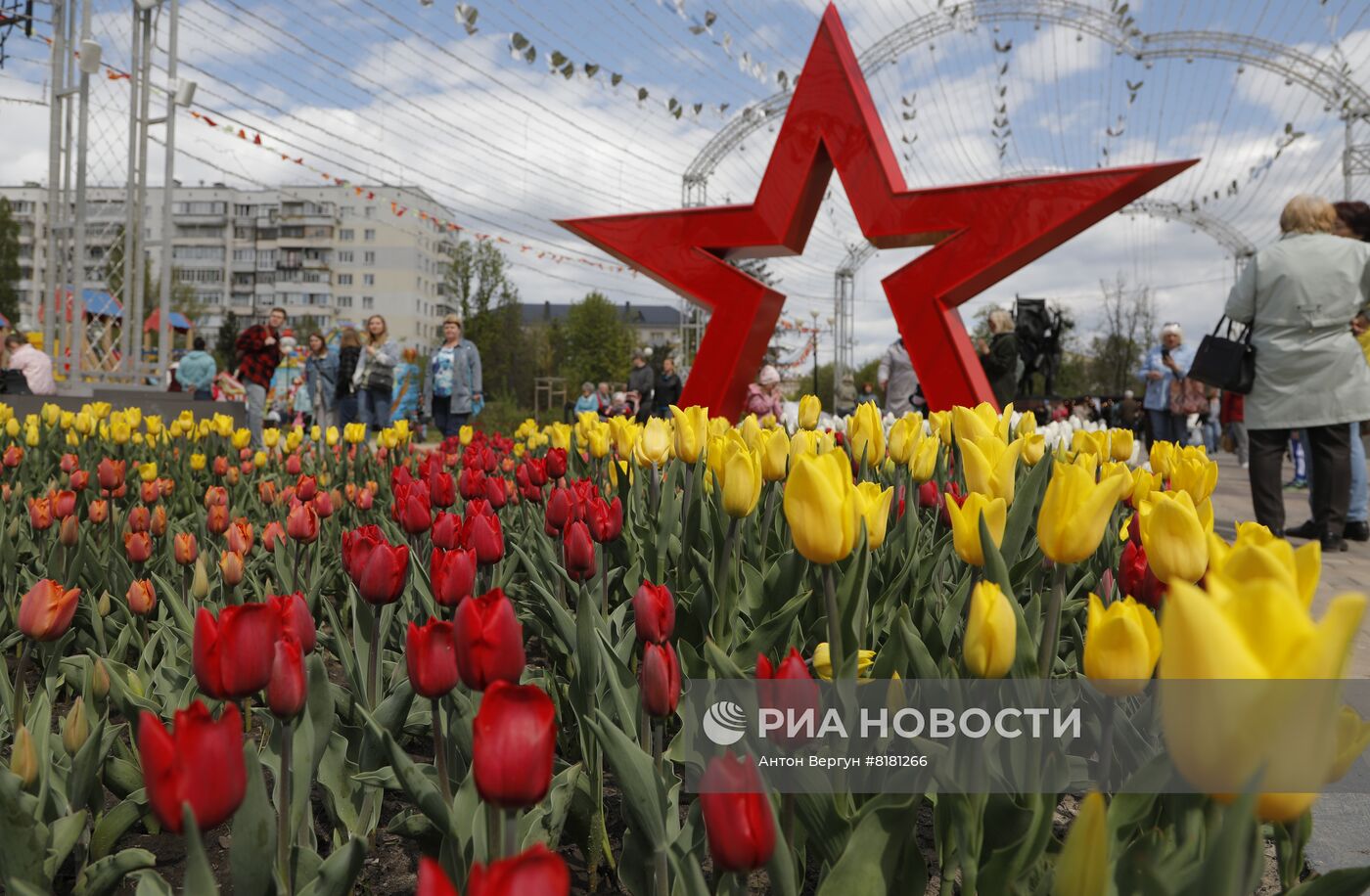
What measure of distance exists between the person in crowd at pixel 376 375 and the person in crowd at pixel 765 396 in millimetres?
3172

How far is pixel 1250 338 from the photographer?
16.1 ft

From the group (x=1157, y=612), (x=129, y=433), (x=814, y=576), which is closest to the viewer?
(x=1157, y=612)

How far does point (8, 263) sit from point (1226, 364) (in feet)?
182

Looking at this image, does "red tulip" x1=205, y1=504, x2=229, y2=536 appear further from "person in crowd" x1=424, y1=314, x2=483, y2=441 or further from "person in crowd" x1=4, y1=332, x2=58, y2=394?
"person in crowd" x1=4, y1=332, x2=58, y2=394

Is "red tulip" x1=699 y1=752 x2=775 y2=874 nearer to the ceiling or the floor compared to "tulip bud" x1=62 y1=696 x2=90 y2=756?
nearer to the ceiling

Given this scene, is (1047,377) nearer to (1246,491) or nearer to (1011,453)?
(1246,491)

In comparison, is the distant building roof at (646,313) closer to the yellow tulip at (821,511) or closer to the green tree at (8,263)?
the green tree at (8,263)

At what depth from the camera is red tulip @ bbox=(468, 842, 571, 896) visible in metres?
0.52

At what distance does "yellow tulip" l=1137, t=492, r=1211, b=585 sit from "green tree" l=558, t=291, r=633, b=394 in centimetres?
5236

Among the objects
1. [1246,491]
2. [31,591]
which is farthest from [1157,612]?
[1246,491]

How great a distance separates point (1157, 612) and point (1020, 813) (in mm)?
541

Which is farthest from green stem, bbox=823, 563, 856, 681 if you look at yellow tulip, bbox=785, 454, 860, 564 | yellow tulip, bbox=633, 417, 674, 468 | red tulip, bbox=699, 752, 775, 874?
yellow tulip, bbox=633, 417, 674, 468

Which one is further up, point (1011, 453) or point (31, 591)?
point (1011, 453)

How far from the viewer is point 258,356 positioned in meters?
9.23
